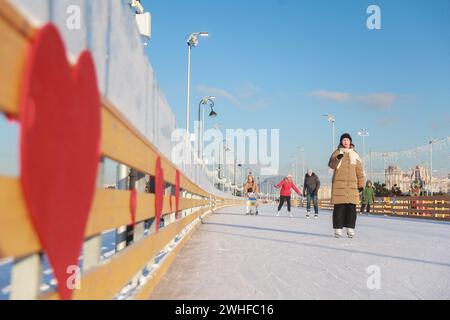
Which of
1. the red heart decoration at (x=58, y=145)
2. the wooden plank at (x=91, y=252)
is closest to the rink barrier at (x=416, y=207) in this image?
the wooden plank at (x=91, y=252)

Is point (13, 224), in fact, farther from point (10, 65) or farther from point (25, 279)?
point (10, 65)

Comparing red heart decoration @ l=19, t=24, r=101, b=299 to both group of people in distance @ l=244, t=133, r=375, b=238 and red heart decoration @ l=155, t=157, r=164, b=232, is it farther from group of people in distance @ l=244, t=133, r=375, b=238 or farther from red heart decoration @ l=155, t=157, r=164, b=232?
group of people in distance @ l=244, t=133, r=375, b=238

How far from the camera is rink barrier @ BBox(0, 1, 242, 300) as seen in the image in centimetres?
153

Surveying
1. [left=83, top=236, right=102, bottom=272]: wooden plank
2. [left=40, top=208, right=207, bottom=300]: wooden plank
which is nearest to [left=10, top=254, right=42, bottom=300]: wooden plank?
[left=40, top=208, right=207, bottom=300]: wooden plank

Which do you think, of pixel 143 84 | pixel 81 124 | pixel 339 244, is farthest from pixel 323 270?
pixel 81 124

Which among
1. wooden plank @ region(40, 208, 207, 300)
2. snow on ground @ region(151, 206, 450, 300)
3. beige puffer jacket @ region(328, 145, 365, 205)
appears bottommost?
snow on ground @ region(151, 206, 450, 300)

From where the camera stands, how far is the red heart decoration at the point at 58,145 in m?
1.69

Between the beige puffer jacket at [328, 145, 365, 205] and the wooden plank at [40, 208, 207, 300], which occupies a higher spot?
the beige puffer jacket at [328, 145, 365, 205]

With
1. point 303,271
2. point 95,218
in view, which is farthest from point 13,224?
point 303,271

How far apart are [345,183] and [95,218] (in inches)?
323

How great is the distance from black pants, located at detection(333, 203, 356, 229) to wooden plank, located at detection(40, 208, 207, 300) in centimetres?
623

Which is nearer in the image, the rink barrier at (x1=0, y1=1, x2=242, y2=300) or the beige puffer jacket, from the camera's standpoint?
the rink barrier at (x1=0, y1=1, x2=242, y2=300)

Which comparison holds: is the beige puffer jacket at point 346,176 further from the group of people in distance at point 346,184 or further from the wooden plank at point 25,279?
the wooden plank at point 25,279
